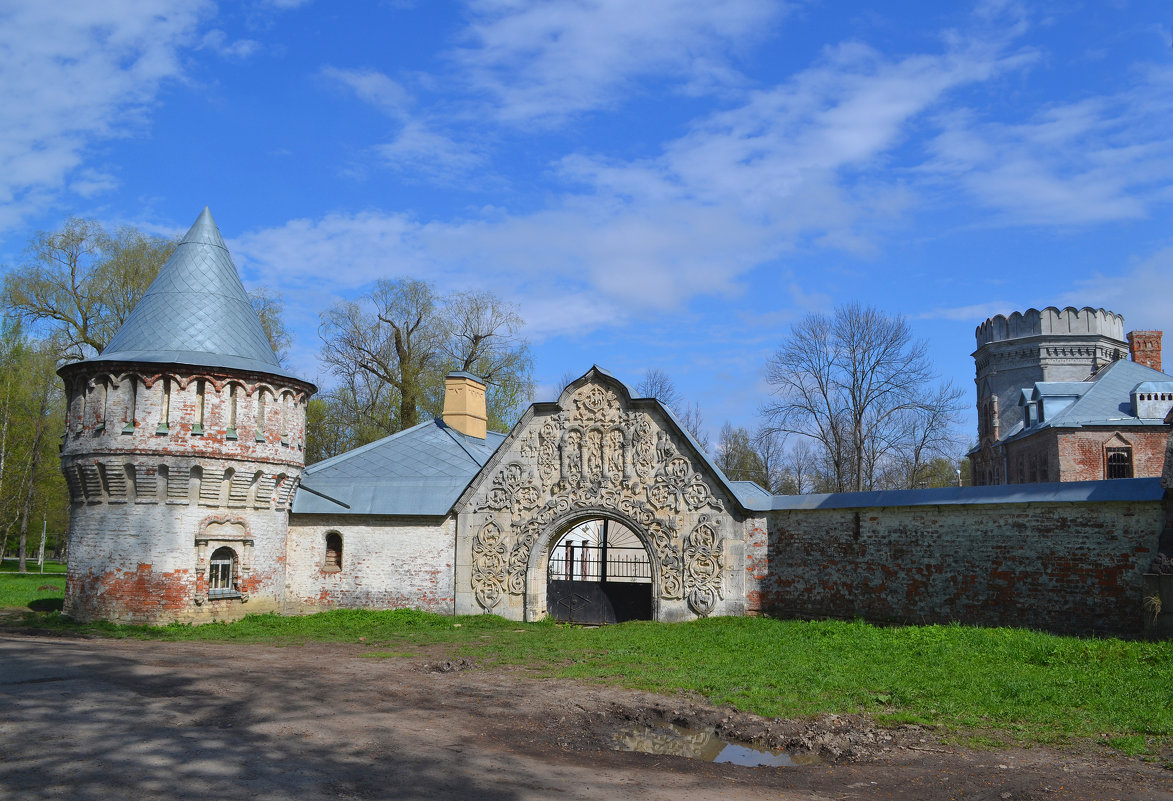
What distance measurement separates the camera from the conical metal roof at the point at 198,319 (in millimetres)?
17016

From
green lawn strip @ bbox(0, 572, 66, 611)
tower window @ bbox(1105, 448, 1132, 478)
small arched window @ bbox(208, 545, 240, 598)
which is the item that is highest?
tower window @ bbox(1105, 448, 1132, 478)

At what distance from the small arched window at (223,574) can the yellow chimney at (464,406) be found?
23.3ft

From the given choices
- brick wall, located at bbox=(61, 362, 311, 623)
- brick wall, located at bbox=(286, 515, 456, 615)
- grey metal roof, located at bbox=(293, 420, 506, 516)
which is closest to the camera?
brick wall, located at bbox=(61, 362, 311, 623)

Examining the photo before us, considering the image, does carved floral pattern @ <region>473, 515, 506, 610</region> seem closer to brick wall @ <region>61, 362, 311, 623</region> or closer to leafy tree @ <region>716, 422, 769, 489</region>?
brick wall @ <region>61, 362, 311, 623</region>

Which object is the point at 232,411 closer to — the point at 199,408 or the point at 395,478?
the point at 199,408

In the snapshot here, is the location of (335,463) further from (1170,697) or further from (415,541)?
(1170,697)

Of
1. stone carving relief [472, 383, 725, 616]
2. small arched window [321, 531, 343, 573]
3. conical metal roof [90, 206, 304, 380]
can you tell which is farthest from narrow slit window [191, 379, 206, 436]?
stone carving relief [472, 383, 725, 616]

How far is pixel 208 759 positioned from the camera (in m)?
6.68

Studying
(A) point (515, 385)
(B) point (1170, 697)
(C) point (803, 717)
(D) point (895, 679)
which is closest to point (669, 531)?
(D) point (895, 679)

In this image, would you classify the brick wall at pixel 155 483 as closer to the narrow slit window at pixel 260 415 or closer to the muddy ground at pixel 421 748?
the narrow slit window at pixel 260 415

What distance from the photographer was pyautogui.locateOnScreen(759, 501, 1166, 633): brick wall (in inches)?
481

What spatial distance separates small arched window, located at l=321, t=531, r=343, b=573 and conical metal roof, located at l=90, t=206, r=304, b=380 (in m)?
3.70

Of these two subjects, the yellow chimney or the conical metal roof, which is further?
the yellow chimney

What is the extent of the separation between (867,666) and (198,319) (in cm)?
1417
